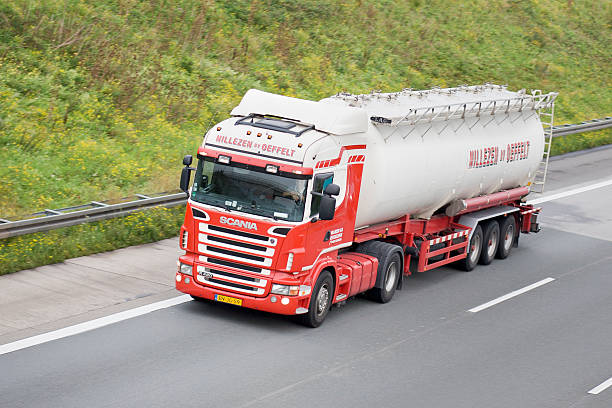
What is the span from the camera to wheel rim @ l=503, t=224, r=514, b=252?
2022 cm

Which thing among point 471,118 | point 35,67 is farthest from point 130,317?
point 35,67

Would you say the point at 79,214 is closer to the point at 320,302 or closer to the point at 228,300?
the point at 228,300

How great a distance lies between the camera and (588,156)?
32438 mm

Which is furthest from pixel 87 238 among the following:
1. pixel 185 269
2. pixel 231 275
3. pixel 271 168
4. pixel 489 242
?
pixel 489 242

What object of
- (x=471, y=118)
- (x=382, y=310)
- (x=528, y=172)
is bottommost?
(x=382, y=310)

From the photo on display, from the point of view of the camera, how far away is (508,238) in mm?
20359

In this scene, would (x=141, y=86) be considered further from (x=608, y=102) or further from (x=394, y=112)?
(x=608, y=102)

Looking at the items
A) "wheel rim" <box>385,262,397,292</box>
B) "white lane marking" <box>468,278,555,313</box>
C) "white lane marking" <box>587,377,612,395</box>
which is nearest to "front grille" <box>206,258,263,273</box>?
"wheel rim" <box>385,262,397,292</box>

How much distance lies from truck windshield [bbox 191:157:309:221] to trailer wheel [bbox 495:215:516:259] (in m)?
7.82

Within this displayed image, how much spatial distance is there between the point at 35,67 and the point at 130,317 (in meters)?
11.4

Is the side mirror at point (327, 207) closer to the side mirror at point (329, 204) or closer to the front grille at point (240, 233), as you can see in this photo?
the side mirror at point (329, 204)

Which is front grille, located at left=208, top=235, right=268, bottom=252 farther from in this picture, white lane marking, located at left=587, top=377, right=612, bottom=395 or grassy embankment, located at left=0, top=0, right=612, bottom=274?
white lane marking, located at left=587, top=377, right=612, bottom=395

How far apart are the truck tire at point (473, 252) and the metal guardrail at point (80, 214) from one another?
6.01 meters

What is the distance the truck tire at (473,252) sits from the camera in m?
18.9
